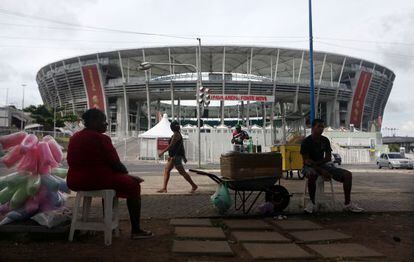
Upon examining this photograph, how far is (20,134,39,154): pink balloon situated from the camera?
4.41m

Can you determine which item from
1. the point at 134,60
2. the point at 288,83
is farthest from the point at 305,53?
the point at 134,60

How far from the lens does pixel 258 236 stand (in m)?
4.50

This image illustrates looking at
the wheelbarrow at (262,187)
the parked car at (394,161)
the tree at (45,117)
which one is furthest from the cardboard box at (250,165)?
the tree at (45,117)

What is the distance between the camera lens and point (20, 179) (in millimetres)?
4398

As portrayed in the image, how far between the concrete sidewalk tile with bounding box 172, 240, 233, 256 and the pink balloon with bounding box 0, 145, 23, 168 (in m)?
1.94

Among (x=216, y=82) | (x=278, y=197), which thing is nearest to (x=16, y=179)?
(x=278, y=197)

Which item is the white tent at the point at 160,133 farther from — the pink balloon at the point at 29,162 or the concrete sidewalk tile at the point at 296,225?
the pink balloon at the point at 29,162

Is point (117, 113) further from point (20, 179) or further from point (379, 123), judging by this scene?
point (20, 179)

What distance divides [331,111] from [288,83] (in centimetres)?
1310

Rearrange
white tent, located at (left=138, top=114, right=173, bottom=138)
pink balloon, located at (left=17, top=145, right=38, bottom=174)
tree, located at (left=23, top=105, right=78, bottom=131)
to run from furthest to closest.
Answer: tree, located at (left=23, top=105, right=78, bottom=131) → white tent, located at (left=138, top=114, right=173, bottom=138) → pink balloon, located at (left=17, top=145, right=38, bottom=174)

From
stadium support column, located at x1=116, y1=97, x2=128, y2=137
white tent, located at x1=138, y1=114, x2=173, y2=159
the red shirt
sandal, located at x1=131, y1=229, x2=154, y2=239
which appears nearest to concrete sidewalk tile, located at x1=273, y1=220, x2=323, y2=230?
sandal, located at x1=131, y1=229, x2=154, y2=239

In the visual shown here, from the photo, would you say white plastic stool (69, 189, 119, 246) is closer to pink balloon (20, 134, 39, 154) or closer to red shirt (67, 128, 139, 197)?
red shirt (67, 128, 139, 197)

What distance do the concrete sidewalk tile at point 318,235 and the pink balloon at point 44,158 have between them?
9.17 feet

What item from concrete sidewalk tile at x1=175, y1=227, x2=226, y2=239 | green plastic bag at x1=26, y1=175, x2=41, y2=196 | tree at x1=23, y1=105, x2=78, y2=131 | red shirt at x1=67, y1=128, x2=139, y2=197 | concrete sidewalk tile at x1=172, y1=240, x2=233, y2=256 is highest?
tree at x1=23, y1=105, x2=78, y2=131
